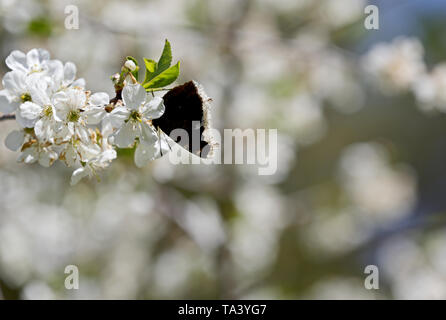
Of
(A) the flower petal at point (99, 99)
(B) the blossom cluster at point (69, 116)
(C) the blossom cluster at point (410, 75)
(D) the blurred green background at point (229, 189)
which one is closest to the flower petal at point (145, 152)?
(B) the blossom cluster at point (69, 116)

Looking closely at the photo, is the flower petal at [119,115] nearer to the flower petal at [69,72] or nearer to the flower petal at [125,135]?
the flower petal at [125,135]

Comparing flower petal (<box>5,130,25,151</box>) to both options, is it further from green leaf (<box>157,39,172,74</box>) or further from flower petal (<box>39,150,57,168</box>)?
green leaf (<box>157,39,172,74</box>)

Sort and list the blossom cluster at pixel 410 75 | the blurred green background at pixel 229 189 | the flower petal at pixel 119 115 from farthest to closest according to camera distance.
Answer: the blurred green background at pixel 229 189
the blossom cluster at pixel 410 75
the flower petal at pixel 119 115

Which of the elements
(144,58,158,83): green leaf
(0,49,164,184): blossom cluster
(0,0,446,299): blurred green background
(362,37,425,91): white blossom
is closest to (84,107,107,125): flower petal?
(0,49,164,184): blossom cluster

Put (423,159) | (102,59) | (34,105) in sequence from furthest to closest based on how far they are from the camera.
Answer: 1. (423,159)
2. (102,59)
3. (34,105)
